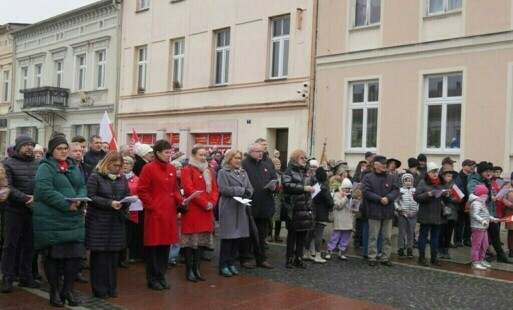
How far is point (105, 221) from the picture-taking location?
678 cm

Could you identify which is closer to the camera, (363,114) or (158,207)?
(158,207)

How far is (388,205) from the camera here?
9.66 meters

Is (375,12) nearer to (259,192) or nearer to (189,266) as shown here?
(259,192)

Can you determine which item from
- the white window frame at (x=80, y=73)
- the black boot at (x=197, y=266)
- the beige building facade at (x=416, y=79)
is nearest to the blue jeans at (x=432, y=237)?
the black boot at (x=197, y=266)

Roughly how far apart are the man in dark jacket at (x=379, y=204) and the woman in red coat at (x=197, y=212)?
113 inches

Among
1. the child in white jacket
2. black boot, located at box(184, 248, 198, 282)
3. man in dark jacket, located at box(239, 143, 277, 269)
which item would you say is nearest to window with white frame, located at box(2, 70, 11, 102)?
the child in white jacket

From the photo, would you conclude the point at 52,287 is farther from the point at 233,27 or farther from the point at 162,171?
the point at 233,27

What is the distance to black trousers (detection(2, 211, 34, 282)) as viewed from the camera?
23.0 ft

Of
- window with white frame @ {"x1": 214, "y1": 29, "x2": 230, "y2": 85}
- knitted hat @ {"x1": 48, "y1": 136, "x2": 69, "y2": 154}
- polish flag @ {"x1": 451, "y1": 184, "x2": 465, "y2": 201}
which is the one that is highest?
window with white frame @ {"x1": 214, "y1": 29, "x2": 230, "y2": 85}

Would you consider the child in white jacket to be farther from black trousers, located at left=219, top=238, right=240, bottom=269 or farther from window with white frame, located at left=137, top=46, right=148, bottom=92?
window with white frame, located at left=137, top=46, right=148, bottom=92

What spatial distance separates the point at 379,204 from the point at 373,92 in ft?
25.8

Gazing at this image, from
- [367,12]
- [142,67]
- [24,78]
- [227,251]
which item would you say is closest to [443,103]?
[367,12]

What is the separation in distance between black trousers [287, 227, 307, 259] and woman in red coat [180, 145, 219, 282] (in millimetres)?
1570

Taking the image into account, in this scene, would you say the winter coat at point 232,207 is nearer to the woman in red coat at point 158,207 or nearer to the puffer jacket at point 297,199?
the puffer jacket at point 297,199
